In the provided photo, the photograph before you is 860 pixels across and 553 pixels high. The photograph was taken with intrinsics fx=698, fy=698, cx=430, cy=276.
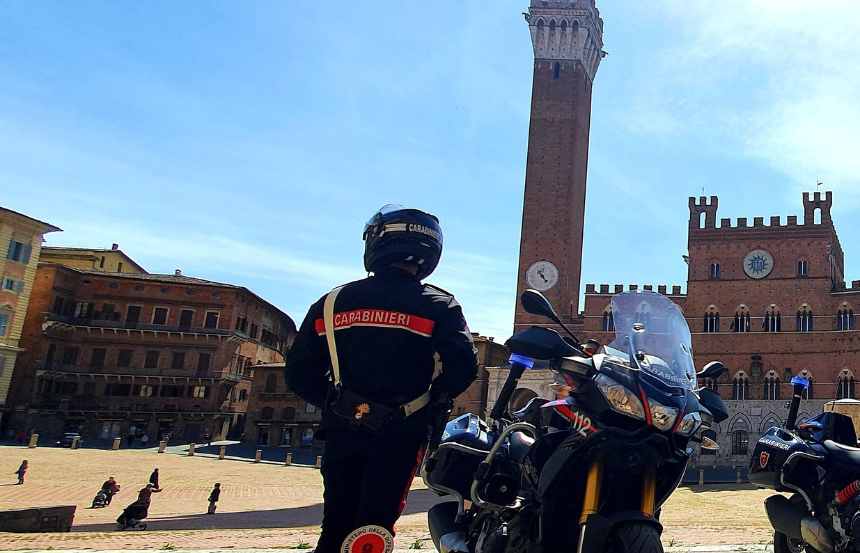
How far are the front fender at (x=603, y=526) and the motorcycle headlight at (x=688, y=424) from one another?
1.44ft

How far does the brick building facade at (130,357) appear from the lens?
43844 mm

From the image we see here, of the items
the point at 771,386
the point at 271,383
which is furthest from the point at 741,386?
the point at 271,383

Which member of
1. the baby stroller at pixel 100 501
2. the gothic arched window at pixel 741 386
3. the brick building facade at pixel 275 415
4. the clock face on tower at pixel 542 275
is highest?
the clock face on tower at pixel 542 275

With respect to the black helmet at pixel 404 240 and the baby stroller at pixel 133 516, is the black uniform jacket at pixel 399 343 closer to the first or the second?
the black helmet at pixel 404 240

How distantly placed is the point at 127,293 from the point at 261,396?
1149 cm

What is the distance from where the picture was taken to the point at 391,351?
326cm

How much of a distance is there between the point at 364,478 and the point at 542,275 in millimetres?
46236

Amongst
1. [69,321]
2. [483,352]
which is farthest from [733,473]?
[69,321]

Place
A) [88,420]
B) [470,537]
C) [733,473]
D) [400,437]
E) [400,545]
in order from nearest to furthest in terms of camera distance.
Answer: [400,437]
[470,537]
[400,545]
[733,473]
[88,420]

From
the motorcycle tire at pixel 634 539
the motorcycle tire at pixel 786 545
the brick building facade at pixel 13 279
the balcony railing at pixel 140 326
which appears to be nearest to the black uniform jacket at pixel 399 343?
the motorcycle tire at pixel 634 539

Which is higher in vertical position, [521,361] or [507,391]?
[521,361]

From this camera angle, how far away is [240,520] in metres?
14.6

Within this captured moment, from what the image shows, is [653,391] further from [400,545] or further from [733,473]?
[733,473]

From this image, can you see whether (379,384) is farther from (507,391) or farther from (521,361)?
(507,391)
